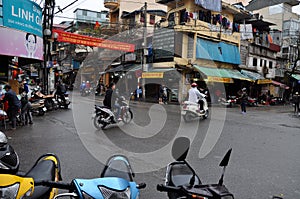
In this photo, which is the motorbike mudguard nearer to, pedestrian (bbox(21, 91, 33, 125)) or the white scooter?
pedestrian (bbox(21, 91, 33, 125))

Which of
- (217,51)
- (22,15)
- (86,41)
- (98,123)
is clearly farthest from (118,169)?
(217,51)

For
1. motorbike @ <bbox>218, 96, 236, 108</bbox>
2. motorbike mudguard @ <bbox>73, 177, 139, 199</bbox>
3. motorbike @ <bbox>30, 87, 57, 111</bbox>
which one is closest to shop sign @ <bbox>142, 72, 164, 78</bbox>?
motorbike @ <bbox>218, 96, 236, 108</bbox>

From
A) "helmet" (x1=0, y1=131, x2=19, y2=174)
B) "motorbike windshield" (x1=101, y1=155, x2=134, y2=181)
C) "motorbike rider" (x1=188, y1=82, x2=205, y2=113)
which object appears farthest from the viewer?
"motorbike rider" (x1=188, y1=82, x2=205, y2=113)

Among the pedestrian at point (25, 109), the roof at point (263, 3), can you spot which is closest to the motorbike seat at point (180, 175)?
the pedestrian at point (25, 109)

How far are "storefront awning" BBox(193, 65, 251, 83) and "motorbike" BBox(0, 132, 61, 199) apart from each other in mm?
19313

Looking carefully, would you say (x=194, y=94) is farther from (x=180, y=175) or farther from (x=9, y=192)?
(x=9, y=192)

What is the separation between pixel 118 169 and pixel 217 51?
74.6 feet

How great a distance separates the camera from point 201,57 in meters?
22.6

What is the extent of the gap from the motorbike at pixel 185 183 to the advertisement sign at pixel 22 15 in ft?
33.8

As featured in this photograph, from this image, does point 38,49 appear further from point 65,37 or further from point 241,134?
point 241,134

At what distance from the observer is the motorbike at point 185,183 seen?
1892 mm

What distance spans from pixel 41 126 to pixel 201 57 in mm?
15895

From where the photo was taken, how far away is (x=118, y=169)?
2.56 metres

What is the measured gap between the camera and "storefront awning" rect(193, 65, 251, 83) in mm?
21345
